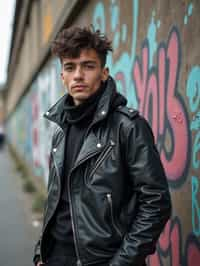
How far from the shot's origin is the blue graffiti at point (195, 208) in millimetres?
2248

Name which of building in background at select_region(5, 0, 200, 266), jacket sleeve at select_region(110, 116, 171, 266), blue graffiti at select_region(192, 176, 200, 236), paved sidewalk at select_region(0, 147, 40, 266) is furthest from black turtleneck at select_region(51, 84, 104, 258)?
paved sidewalk at select_region(0, 147, 40, 266)

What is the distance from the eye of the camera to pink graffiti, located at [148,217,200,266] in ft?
7.63

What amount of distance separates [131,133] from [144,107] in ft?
4.50

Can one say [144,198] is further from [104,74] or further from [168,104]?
[168,104]

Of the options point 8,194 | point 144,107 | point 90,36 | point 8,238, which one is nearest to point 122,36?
point 144,107

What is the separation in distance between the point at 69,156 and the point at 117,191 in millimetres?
355

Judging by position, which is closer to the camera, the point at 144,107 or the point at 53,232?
the point at 53,232

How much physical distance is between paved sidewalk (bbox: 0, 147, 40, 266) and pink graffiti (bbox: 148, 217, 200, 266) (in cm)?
242

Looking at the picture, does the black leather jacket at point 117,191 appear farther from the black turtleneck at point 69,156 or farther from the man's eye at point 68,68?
the man's eye at point 68,68

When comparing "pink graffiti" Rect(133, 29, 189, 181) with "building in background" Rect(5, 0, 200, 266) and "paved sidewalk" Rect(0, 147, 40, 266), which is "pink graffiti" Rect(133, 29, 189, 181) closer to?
"building in background" Rect(5, 0, 200, 266)

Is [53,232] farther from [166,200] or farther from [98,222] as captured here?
[166,200]

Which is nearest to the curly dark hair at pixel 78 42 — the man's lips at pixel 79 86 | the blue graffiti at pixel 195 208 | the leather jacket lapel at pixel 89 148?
the man's lips at pixel 79 86

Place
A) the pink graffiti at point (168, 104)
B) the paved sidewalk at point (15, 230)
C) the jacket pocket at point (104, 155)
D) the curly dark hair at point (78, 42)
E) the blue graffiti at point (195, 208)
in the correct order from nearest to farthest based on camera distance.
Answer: the jacket pocket at point (104, 155) → the curly dark hair at point (78, 42) → the blue graffiti at point (195, 208) → the pink graffiti at point (168, 104) → the paved sidewalk at point (15, 230)

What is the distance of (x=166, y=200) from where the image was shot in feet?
5.62
